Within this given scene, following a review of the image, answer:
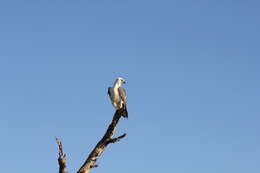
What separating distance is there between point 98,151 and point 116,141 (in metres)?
0.61

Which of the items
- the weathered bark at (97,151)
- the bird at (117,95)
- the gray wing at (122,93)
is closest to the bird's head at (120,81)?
the bird at (117,95)

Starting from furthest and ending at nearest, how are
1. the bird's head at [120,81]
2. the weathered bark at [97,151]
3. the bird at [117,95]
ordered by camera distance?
the bird's head at [120,81] → the bird at [117,95] → the weathered bark at [97,151]

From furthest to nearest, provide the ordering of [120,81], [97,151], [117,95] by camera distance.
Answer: [120,81] → [117,95] → [97,151]

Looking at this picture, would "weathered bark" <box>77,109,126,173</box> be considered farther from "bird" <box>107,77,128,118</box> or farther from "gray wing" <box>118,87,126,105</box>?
"gray wing" <box>118,87,126,105</box>

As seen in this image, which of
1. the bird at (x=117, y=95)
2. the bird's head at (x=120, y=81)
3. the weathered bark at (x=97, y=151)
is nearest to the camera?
the weathered bark at (x=97, y=151)

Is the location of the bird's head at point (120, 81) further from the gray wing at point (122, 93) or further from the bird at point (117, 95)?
the gray wing at point (122, 93)

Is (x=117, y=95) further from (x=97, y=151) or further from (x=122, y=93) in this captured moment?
(x=97, y=151)

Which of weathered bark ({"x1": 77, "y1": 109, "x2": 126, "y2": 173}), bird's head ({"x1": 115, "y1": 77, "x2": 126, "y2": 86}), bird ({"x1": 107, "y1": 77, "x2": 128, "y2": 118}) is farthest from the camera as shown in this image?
bird's head ({"x1": 115, "y1": 77, "x2": 126, "y2": 86})

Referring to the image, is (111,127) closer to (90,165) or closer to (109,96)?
(90,165)

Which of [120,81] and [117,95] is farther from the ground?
[120,81]

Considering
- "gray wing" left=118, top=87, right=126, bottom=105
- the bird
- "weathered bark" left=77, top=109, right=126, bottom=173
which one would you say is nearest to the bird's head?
the bird


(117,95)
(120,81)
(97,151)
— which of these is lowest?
(97,151)

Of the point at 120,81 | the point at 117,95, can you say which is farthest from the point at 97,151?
the point at 120,81

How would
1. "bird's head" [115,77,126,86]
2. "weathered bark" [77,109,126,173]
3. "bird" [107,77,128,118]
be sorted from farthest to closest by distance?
1. "bird's head" [115,77,126,86]
2. "bird" [107,77,128,118]
3. "weathered bark" [77,109,126,173]
